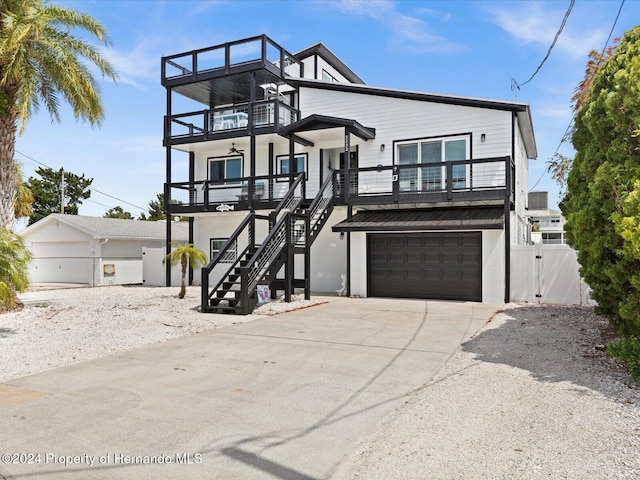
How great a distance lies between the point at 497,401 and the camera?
5.07 meters

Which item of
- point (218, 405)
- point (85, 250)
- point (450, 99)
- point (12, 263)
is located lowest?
point (218, 405)

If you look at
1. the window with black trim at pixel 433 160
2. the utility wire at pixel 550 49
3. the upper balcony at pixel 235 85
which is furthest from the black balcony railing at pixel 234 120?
the utility wire at pixel 550 49

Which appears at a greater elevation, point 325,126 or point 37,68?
point 37,68

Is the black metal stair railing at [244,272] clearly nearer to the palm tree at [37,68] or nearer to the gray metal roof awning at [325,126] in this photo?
the gray metal roof awning at [325,126]

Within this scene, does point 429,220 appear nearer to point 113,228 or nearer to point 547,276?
point 547,276

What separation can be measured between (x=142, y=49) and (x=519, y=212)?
15158 millimetres

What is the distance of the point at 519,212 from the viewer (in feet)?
56.1

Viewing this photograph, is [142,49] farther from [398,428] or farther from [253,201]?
[398,428]

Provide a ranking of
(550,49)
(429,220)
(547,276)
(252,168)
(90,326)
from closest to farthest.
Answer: (550,49) < (90,326) < (547,276) < (429,220) < (252,168)

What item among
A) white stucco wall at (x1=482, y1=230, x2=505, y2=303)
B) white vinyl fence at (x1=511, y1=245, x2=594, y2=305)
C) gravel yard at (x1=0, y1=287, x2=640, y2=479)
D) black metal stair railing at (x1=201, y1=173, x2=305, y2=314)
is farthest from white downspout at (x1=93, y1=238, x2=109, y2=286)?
white vinyl fence at (x1=511, y1=245, x2=594, y2=305)

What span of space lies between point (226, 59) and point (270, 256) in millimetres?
9556

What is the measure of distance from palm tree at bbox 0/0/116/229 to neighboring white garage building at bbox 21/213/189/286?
10146 millimetres

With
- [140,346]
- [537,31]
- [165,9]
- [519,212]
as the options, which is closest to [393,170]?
[519,212]

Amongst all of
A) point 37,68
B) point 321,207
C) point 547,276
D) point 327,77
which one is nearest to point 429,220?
point 321,207
